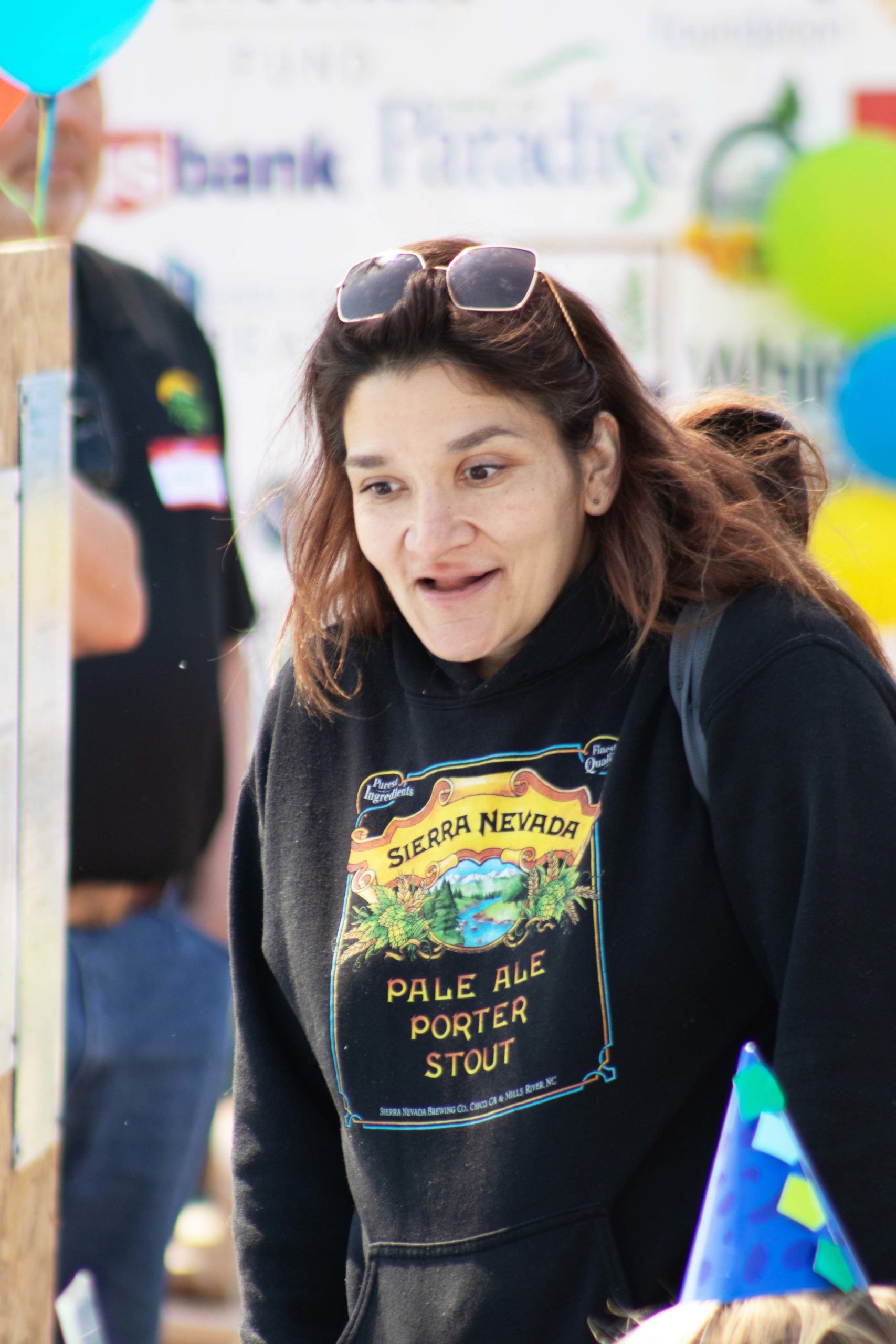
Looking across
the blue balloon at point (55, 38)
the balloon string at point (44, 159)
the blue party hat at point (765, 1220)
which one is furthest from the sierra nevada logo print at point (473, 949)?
the blue balloon at point (55, 38)

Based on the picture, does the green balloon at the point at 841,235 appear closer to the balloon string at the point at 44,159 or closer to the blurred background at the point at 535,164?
the blurred background at the point at 535,164

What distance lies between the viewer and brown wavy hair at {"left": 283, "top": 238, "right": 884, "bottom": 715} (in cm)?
127

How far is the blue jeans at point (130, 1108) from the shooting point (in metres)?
2.39

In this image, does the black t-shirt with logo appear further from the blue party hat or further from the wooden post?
the blue party hat

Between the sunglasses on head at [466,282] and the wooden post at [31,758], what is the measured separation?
317 millimetres

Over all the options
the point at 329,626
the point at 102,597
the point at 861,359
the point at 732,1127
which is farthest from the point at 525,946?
the point at 861,359

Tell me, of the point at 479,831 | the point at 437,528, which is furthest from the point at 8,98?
the point at 479,831

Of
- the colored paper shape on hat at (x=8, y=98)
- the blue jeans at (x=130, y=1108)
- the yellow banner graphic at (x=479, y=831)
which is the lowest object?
the blue jeans at (x=130, y=1108)

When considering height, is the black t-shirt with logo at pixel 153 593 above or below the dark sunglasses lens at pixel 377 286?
below

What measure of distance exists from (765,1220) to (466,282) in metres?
0.79

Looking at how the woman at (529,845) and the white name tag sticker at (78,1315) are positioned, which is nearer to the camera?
the woman at (529,845)

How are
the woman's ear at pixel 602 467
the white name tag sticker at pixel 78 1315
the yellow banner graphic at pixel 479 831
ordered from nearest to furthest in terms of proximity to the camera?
the yellow banner graphic at pixel 479 831 < the woman's ear at pixel 602 467 < the white name tag sticker at pixel 78 1315

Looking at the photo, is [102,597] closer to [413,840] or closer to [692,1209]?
[413,840]

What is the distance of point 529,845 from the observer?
1241mm
